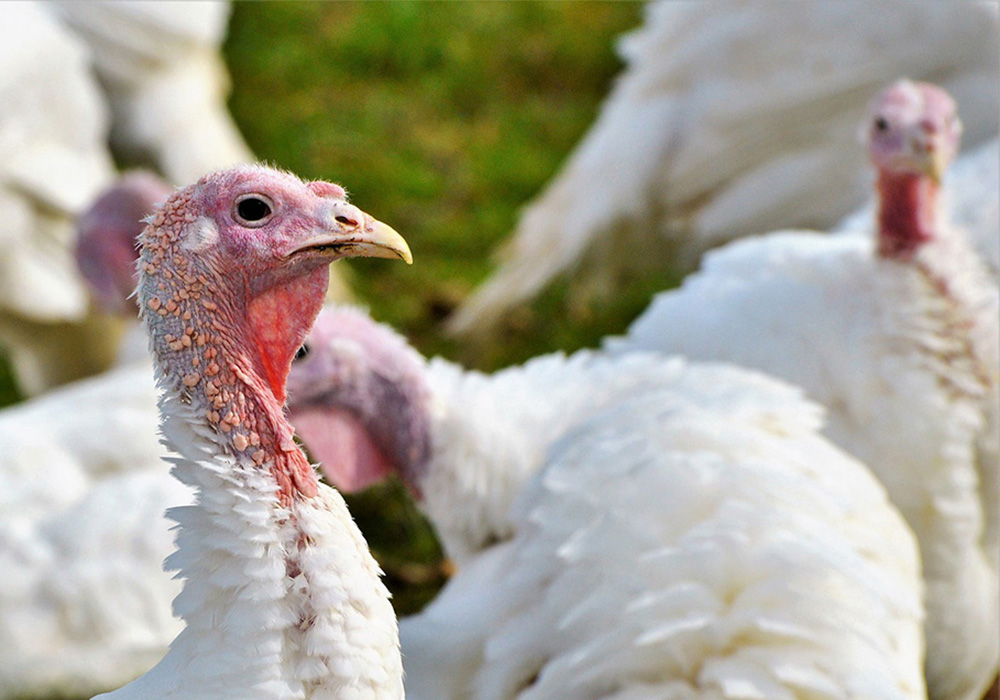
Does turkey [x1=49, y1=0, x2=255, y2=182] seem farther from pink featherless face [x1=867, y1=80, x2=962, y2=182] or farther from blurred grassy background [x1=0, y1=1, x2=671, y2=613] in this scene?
pink featherless face [x1=867, y1=80, x2=962, y2=182]

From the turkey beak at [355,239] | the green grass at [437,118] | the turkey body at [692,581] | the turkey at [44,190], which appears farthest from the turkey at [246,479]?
the green grass at [437,118]

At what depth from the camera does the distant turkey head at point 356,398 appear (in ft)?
8.48

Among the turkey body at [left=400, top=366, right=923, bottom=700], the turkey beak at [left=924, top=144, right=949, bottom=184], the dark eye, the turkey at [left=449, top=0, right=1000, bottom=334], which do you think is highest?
the turkey at [left=449, top=0, right=1000, bottom=334]

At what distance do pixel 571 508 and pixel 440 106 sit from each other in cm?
387

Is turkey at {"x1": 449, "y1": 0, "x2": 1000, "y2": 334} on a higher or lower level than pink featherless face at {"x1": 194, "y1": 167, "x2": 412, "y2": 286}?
higher

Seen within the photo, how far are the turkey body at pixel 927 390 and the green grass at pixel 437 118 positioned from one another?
1.66 meters

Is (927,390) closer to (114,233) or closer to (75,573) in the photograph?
(75,573)

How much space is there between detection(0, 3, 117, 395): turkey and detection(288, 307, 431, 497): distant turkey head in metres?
1.71

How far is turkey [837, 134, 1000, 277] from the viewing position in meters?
2.84

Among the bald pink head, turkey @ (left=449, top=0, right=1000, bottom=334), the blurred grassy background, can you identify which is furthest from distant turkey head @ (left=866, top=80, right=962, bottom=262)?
the bald pink head

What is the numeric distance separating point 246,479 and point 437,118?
14.4 feet

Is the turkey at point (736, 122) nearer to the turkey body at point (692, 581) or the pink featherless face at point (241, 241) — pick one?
the turkey body at point (692, 581)

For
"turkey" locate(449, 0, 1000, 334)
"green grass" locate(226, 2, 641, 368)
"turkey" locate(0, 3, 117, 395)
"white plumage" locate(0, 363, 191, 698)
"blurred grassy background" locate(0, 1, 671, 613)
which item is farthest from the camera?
"green grass" locate(226, 2, 641, 368)

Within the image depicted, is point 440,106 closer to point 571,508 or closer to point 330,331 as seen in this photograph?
A: point 330,331
